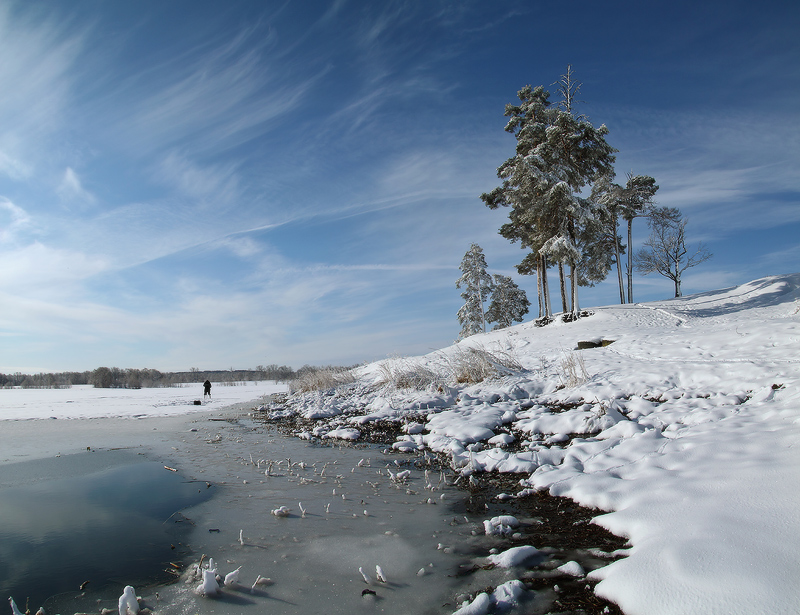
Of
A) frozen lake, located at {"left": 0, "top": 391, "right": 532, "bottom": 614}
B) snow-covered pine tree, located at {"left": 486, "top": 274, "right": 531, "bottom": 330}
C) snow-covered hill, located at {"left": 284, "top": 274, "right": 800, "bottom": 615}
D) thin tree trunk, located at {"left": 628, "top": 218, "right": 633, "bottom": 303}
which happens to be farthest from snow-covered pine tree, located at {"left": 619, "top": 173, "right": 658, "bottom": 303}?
frozen lake, located at {"left": 0, "top": 391, "right": 532, "bottom": 614}

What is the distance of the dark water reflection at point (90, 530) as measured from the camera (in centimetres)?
258

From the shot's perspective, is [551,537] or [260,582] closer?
[260,582]

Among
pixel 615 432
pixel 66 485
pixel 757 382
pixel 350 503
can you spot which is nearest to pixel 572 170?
pixel 757 382

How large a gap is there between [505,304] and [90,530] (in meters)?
36.6

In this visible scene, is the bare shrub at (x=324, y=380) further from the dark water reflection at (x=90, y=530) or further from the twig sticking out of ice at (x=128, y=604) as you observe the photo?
the twig sticking out of ice at (x=128, y=604)

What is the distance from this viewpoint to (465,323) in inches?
1398

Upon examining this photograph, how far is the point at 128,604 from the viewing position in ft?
6.96

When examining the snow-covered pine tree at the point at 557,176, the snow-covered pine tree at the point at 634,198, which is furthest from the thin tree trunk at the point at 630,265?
the snow-covered pine tree at the point at 557,176

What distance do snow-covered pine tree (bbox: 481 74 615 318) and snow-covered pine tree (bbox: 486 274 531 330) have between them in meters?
16.1

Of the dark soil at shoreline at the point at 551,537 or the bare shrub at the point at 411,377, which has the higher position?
the bare shrub at the point at 411,377

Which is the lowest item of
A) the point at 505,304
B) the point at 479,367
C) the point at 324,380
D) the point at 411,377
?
the point at 324,380

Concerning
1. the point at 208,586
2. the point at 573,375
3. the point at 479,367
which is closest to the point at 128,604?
the point at 208,586

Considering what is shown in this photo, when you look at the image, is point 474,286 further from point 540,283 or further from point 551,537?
point 551,537

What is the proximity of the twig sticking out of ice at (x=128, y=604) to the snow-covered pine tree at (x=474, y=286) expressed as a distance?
3311cm
